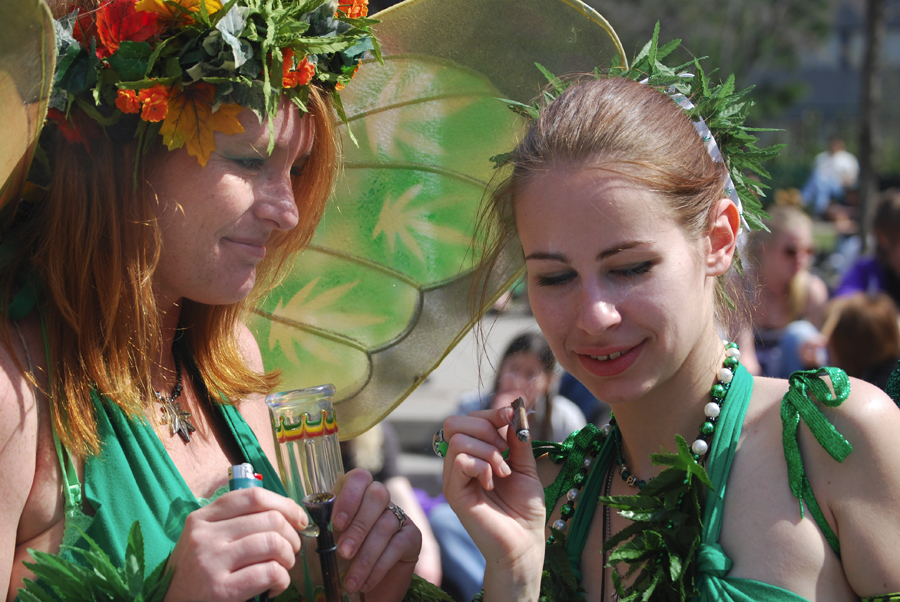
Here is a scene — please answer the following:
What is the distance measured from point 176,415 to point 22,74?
739 mm

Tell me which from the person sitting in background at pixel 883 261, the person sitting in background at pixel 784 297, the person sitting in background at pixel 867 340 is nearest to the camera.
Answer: the person sitting in background at pixel 867 340

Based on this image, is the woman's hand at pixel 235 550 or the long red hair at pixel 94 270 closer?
the woman's hand at pixel 235 550

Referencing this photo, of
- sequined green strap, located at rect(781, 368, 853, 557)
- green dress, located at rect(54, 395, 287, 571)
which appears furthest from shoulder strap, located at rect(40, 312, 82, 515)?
sequined green strap, located at rect(781, 368, 853, 557)

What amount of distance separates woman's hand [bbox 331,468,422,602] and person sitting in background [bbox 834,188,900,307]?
3.97m

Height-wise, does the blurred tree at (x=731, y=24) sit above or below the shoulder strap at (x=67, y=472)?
below

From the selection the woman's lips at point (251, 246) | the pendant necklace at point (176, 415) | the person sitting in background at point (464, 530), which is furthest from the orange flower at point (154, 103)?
the person sitting in background at point (464, 530)

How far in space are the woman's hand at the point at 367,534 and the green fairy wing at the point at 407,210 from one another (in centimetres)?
67

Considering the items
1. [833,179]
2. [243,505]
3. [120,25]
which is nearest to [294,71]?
[120,25]

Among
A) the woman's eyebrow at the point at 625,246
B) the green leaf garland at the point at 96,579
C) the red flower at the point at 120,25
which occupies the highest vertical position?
the red flower at the point at 120,25

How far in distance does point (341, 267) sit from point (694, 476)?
1.11m

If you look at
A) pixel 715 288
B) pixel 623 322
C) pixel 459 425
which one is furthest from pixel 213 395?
pixel 715 288

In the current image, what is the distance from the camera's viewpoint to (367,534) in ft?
5.08

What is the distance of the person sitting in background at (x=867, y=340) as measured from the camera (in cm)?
352

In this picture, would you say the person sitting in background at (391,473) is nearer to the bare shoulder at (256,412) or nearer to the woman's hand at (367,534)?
the bare shoulder at (256,412)
